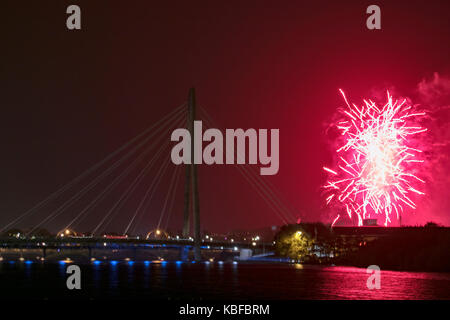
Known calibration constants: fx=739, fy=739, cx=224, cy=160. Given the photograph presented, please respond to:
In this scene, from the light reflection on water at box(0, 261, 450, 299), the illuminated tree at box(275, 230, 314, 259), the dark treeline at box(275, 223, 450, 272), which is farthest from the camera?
the illuminated tree at box(275, 230, 314, 259)

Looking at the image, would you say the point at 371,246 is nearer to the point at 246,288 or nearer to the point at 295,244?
the point at 295,244

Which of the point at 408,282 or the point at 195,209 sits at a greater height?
the point at 195,209

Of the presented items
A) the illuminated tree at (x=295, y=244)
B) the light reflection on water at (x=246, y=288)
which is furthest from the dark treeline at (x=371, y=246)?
the light reflection on water at (x=246, y=288)

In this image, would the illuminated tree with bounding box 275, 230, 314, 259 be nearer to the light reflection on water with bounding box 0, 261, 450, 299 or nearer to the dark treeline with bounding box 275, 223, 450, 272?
the dark treeline with bounding box 275, 223, 450, 272

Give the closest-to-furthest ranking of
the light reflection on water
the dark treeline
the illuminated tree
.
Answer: the light reflection on water, the dark treeline, the illuminated tree

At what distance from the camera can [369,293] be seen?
248 feet

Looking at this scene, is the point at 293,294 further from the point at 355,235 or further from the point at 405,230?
the point at 355,235

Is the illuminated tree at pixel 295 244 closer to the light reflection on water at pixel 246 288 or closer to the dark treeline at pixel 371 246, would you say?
the dark treeline at pixel 371 246

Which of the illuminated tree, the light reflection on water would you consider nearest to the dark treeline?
the illuminated tree

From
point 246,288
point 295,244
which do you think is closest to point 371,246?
point 295,244

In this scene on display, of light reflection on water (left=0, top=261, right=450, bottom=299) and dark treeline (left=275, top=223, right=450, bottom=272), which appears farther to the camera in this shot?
dark treeline (left=275, top=223, right=450, bottom=272)
